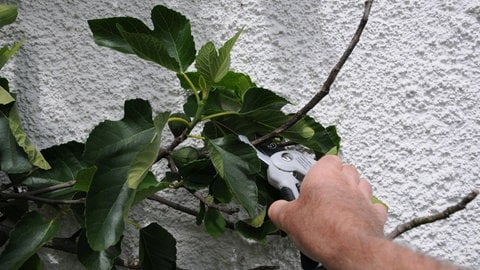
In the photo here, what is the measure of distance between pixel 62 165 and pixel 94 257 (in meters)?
0.14

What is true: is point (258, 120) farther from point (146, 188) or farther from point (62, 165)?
point (62, 165)

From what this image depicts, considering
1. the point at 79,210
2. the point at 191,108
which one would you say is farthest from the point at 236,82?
the point at 79,210

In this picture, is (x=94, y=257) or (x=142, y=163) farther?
(x=94, y=257)

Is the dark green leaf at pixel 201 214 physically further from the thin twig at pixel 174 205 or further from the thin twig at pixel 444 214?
the thin twig at pixel 444 214

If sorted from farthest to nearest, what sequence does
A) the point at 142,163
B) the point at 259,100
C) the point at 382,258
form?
the point at 259,100, the point at 142,163, the point at 382,258

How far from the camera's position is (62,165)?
3.34 feet

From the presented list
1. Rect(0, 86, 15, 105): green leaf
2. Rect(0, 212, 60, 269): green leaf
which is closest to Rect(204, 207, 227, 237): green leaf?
Rect(0, 212, 60, 269): green leaf

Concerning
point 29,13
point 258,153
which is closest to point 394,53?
point 258,153

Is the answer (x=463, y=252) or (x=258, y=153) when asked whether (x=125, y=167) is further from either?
(x=463, y=252)

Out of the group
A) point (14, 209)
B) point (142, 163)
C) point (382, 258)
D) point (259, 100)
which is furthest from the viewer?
point (14, 209)

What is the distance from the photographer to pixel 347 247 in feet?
2.42

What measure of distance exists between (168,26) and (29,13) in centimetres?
30

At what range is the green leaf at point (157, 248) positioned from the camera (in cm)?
100

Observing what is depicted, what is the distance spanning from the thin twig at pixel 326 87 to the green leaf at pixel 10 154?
0.32 meters
